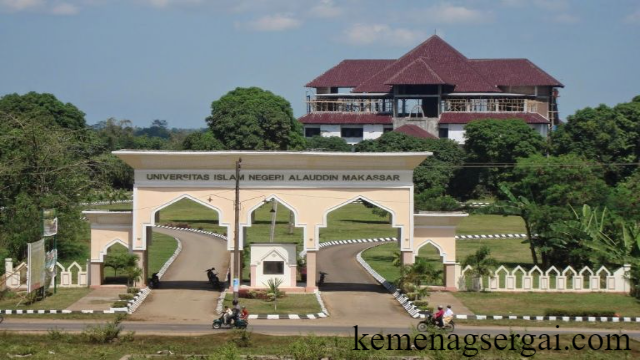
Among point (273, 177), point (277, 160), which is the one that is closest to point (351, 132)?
point (273, 177)

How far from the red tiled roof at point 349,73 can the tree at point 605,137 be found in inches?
1594

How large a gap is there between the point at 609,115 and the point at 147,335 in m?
73.5

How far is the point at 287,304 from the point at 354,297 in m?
4.31

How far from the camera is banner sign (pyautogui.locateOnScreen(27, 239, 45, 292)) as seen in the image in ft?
156

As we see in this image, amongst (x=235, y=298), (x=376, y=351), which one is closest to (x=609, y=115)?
(x=235, y=298)

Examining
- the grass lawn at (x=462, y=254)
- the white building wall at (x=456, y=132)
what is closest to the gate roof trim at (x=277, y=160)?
the grass lawn at (x=462, y=254)

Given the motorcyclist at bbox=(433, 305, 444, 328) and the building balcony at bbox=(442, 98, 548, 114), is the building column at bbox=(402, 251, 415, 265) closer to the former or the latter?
the motorcyclist at bbox=(433, 305, 444, 328)

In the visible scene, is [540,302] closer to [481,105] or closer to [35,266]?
[35,266]

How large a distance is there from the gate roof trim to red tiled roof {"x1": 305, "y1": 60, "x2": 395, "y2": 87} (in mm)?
90544

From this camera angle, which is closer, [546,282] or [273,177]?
[273,177]

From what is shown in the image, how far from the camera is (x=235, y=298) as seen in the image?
4606 centimetres

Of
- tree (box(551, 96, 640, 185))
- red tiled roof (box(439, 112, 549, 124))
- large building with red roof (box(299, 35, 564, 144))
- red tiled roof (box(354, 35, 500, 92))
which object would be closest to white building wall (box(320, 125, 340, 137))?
large building with red roof (box(299, 35, 564, 144))

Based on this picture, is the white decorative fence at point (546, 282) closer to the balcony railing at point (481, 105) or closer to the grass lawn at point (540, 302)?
the grass lawn at point (540, 302)

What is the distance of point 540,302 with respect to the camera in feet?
166
